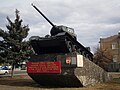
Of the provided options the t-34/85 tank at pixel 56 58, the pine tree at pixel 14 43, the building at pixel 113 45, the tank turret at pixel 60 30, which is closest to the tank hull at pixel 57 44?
the t-34/85 tank at pixel 56 58

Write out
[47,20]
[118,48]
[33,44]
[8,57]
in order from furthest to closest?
[118,48] < [8,57] < [47,20] < [33,44]

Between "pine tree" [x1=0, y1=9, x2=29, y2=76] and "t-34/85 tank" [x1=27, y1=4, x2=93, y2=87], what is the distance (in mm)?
9808

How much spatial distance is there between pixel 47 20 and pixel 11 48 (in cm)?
1026

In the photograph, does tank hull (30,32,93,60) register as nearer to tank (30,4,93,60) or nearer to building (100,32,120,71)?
tank (30,4,93,60)

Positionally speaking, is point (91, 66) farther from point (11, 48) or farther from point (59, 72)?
point (11, 48)

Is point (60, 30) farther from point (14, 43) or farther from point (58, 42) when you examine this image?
point (14, 43)

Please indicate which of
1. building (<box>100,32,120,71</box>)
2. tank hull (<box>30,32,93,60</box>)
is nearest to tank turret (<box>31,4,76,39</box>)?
tank hull (<box>30,32,93,60</box>)

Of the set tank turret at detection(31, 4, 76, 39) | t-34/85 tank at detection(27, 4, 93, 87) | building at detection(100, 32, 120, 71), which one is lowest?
t-34/85 tank at detection(27, 4, 93, 87)

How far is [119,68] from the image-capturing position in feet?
186

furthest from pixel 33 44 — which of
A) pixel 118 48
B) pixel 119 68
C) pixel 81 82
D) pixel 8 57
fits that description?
pixel 118 48

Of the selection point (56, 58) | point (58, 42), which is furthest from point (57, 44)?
point (56, 58)

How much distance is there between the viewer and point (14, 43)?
35219 mm

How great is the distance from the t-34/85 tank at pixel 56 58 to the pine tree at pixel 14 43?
9808 mm

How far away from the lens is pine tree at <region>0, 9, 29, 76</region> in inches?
1383
